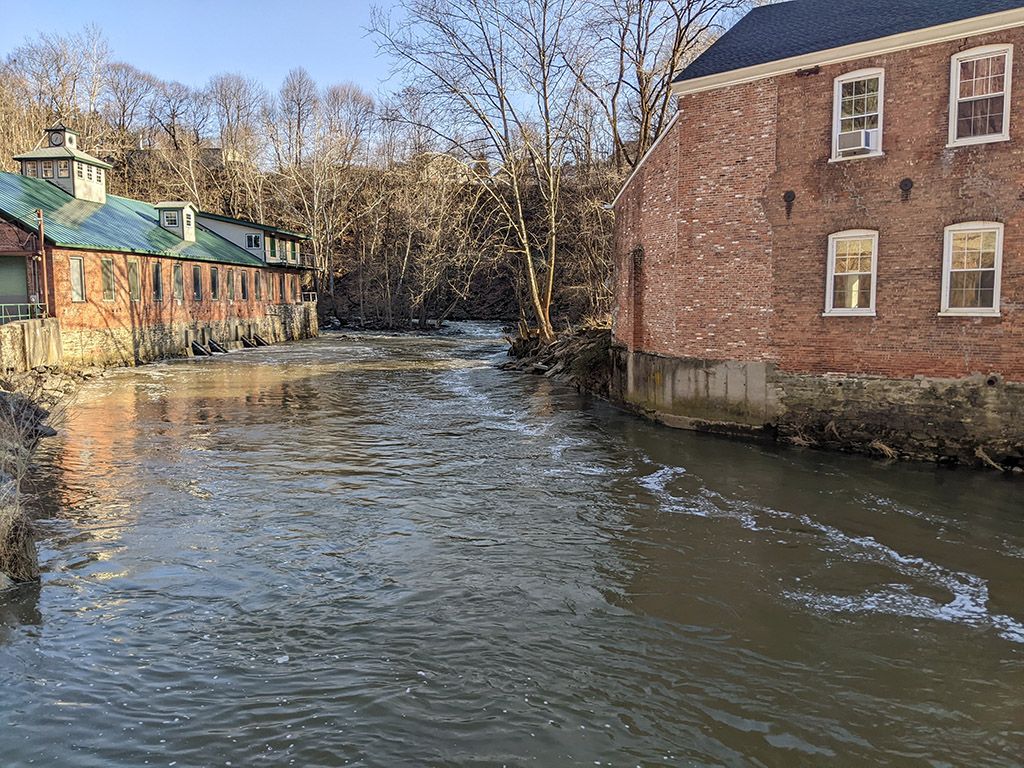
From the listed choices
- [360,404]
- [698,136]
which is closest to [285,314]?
[360,404]

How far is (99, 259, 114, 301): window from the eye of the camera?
2822 centimetres

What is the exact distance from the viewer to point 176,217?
3722 centimetres

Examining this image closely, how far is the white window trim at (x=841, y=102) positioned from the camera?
45.9ft

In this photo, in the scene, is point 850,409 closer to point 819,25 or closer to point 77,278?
point 819,25

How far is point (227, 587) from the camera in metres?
7.80

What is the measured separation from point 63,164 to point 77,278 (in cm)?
758

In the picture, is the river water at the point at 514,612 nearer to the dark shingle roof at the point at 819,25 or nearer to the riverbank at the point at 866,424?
the riverbank at the point at 866,424

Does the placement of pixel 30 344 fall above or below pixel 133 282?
below

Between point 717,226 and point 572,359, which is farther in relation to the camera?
point 572,359

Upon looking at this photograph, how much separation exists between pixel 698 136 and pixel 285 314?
116 feet

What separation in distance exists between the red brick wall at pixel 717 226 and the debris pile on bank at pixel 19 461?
12.5 m

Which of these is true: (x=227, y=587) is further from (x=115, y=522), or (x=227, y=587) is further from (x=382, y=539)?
(x=115, y=522)

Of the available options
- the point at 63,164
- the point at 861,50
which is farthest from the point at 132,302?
the point at 861,50

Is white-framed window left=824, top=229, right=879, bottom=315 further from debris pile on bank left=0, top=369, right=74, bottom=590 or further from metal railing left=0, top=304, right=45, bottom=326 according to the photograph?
metal railing left=0, top=304, right=45, bottom=326
